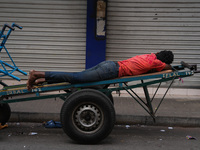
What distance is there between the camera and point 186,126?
20.0ft

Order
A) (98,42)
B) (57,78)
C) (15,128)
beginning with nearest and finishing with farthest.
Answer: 1. (57,78)
2. (15,128)
3. (98,42)

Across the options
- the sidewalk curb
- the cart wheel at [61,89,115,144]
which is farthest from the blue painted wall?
the cart wheel at [61,89,115,144]

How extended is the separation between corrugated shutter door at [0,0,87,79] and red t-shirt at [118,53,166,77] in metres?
3.80

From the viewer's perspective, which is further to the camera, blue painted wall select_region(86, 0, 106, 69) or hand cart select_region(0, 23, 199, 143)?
blue painted wall select_region(86, 0, 106, 69)

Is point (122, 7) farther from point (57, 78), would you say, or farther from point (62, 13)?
point (57, 78)

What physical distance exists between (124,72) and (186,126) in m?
2.07

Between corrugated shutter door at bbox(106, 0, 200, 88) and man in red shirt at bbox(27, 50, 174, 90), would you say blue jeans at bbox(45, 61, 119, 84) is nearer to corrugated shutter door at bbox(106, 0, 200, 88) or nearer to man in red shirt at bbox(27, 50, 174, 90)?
man in red shirt at bbox(27, 50, 174, 90)

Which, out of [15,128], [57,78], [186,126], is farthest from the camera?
[186,126]

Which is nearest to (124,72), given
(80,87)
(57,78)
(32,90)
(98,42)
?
(80,87)

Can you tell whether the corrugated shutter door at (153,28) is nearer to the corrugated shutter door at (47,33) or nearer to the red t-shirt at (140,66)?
the corrugated shutter door at (47,33)

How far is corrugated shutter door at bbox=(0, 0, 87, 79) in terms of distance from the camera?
27.8 feet

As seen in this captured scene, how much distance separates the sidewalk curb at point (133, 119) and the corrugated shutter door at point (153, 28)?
279cm

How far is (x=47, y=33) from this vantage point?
28.0ft

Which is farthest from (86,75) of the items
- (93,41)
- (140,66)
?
(93,41)
